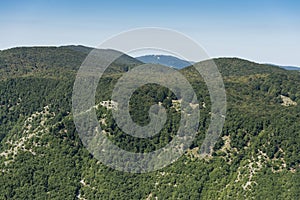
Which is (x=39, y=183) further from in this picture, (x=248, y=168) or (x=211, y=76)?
(x=211, y=76)

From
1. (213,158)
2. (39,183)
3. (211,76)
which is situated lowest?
(39,183)

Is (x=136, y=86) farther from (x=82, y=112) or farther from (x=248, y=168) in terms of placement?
(x=248, y=168)

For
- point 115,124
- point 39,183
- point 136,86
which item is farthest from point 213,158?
point 39,183

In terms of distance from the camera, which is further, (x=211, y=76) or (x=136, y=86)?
(x=211, y=76)

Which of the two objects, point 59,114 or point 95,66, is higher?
point 95,66

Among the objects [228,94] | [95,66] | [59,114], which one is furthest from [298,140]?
[95,66]

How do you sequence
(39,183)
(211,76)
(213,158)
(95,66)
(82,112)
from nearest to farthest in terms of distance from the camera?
1. (213,158)
2. (39,183)
3. (82,112)
4. (211,76)
5. (95,66)

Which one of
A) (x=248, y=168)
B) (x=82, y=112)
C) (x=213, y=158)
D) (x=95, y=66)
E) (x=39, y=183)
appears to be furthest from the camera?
(x=95, y=66)
